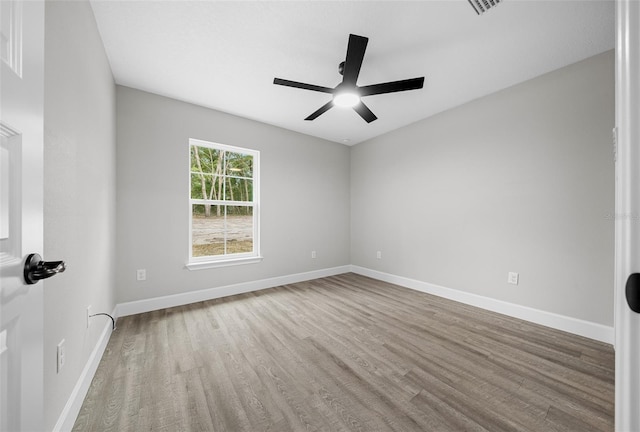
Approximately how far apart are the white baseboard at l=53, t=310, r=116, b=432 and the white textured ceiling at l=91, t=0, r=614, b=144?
2.52 meters

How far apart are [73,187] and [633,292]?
231cm

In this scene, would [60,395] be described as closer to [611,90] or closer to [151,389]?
[151,389]

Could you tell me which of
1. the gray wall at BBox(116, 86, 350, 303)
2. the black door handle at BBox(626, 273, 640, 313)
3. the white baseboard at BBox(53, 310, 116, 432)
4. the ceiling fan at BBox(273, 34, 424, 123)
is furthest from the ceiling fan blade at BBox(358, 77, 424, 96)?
the white baseboard at BBox(53, 310, 116, 432)

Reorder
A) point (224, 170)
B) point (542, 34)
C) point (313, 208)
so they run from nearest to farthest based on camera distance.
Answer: point (542, 34) → point (224, 170) → point (313, 208)

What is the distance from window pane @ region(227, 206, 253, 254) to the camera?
3.59m

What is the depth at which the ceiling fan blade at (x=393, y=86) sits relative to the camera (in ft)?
6.59

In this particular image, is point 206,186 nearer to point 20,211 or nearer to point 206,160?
point 206,160

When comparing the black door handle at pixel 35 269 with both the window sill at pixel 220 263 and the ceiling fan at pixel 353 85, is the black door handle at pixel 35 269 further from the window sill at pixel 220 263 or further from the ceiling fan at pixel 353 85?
the window sill at pixel 220 263

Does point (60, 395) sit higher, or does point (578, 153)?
point (578, 153)

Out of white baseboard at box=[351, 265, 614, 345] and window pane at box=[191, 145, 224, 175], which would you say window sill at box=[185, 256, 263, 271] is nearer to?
window pane at box=[191, 145, 224, 175]

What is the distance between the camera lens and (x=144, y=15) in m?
1.83

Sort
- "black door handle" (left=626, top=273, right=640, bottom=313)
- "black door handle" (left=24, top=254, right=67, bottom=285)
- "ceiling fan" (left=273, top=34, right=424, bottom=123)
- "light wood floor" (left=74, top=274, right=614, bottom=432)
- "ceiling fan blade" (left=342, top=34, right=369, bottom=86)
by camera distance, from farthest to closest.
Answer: "ceiling fan" (left=273, top=34, right=424, bottom=123) → "ceiling fan blade" (left=342, top=34, right=369, bottom=86) → "light wood floor" (left=74, top=274, right=614, bottom=432) → "black door handle" (left=24, top=254, right=67, bottom=285) → "black door handle" (left=626, top=273, right=640, bottom=313)

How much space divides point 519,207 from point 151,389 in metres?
3.74

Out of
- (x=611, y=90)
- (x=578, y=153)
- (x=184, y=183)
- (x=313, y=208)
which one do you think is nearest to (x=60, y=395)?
(x=184, y=183)
